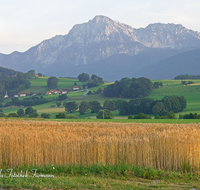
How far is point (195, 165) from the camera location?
11.5 metres

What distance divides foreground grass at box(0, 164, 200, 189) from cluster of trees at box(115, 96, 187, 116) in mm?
88014

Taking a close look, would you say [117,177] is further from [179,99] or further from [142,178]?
[179,99]

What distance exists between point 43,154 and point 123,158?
376cm

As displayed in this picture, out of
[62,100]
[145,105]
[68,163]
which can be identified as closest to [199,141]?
[68,163]

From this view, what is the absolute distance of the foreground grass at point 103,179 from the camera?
8852mm

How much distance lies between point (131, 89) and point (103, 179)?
430 feet

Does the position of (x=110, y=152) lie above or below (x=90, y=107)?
above

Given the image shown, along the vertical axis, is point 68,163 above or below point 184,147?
below

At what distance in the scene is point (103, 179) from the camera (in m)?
9.80

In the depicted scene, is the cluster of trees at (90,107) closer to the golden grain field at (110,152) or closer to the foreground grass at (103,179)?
the golden grain field at (110,152)

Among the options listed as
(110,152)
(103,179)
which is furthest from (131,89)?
(103,179)

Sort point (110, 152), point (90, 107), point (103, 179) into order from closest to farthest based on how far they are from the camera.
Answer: point (103, 179) → point (110, 152) → point (90, 107)

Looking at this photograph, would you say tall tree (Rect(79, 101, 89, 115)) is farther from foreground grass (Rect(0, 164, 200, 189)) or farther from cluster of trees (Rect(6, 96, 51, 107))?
foreground grass (Rect(0, 164, 200, 189))

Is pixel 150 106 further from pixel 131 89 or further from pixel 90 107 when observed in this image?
pixel 131 89
